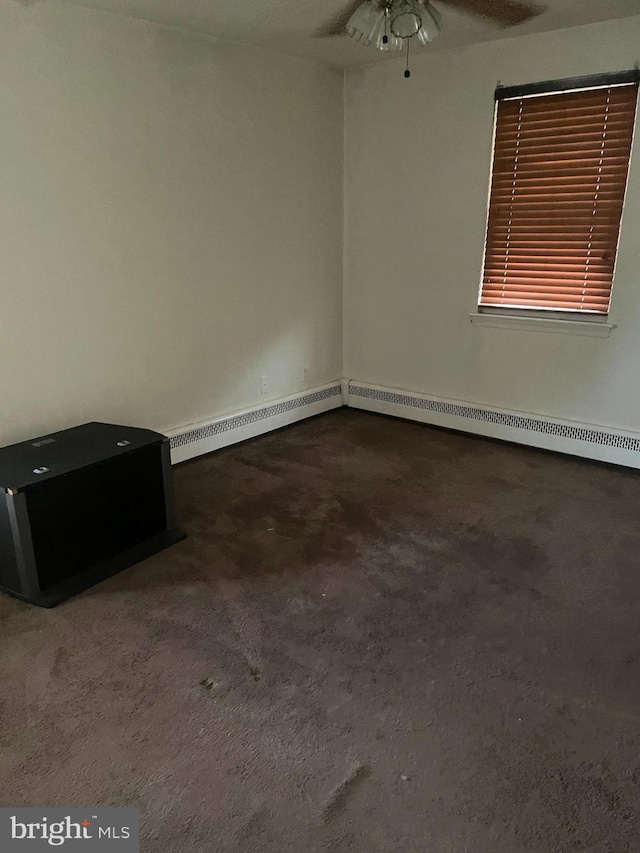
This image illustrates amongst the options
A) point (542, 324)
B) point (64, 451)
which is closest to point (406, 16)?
point (542, 324)

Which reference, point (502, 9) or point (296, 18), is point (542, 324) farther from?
point (296, 18)

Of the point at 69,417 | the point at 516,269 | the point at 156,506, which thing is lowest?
the point at 156,506

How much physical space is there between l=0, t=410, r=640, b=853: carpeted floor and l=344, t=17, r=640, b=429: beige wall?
0.82 m

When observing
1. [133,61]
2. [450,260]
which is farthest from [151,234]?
[450,260]

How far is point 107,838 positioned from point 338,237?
3.68 m

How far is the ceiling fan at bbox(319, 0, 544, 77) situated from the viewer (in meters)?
2.51

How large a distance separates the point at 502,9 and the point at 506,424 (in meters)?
2.16

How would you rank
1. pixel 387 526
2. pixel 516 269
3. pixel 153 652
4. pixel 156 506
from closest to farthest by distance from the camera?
pixel 153 652
pixel 156 506
pixel 387 526
pixel 516 269

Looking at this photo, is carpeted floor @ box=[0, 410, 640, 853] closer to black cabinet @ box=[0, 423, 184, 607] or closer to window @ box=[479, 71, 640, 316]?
black cabinet @ box=[0, 423, 184, 607]

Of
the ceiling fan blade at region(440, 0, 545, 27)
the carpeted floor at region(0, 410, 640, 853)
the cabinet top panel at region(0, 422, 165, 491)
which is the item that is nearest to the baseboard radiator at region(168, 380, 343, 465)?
the carpeted floor at region(0, 410, 640, 853)

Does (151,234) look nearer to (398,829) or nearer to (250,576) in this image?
(250,576)

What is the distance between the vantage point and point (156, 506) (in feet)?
8.82

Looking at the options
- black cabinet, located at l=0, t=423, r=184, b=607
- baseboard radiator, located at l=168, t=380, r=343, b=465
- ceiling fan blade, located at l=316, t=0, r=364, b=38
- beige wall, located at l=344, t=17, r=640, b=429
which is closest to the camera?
black cabinet, located at l=0, t=423, r=184, b=607

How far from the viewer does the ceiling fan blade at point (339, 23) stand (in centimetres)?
268
